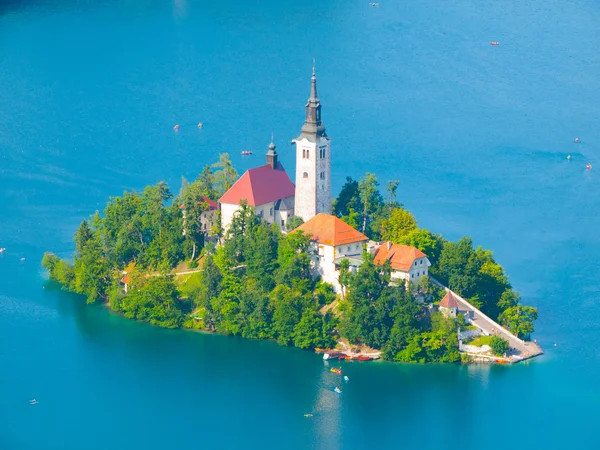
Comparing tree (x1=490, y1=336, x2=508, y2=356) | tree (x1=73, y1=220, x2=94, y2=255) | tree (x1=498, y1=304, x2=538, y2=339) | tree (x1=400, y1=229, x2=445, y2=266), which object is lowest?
tree (x1=490, y1=336, x2=508, y2=356)

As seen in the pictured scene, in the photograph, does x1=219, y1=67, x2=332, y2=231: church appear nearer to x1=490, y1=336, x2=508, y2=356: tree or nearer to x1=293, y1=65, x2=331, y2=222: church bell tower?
x1=293, y1=65, x2=331, y2=222: church bell tower

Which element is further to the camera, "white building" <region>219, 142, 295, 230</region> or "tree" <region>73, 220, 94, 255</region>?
"tree" <region>73, 220, 94, 255</region>

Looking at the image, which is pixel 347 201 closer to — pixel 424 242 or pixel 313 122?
pixel 313 122

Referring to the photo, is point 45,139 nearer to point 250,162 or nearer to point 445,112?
point 250,162

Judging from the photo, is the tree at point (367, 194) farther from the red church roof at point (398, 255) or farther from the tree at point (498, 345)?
the tree at point (498, 345)

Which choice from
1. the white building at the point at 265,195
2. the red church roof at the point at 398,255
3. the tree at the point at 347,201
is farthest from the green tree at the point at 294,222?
the red church roof at the point at 398,255

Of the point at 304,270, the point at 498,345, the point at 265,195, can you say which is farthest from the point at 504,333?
the point at 265,195

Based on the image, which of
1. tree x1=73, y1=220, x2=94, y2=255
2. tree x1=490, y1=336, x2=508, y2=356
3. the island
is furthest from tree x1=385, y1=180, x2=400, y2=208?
tree x1=73, y1=220, x2=94, y2=255
